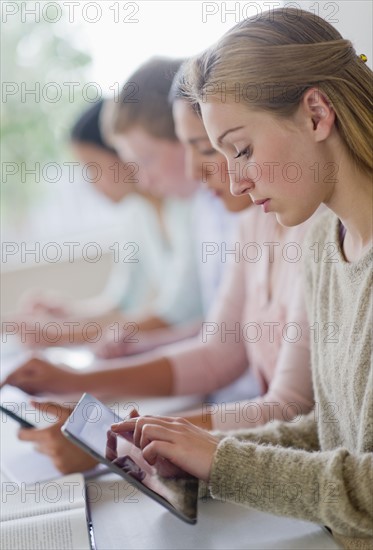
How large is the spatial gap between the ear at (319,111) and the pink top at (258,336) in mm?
374

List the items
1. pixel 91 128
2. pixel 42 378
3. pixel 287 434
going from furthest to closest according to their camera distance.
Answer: pixel 91 128 < pixel 42 378 < pixel 287 434

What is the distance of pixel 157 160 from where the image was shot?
183 cm

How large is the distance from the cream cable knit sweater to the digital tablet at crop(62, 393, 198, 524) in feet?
0.22

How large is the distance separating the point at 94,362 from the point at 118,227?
1.69 meters

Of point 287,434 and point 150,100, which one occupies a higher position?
point 150,100

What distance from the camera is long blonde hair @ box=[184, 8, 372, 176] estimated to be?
0.89 m

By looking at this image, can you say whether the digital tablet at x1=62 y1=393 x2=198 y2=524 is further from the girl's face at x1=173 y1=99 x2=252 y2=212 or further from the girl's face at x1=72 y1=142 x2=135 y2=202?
the girl's face at x1=72 y1=142 x2=135 y2=202

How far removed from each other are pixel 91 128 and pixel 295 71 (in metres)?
1.31

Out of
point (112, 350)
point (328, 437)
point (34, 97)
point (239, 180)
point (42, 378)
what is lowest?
point (112, 350)

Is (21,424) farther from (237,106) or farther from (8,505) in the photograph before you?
(237,106)

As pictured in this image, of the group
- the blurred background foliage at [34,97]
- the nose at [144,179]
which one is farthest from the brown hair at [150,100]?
the blurred background foliage at [34,97]

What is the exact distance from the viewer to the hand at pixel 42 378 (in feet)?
4.76

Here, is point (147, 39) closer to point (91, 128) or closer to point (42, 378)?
point (91, 128)

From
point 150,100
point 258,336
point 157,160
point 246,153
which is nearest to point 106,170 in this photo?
point 157,160
